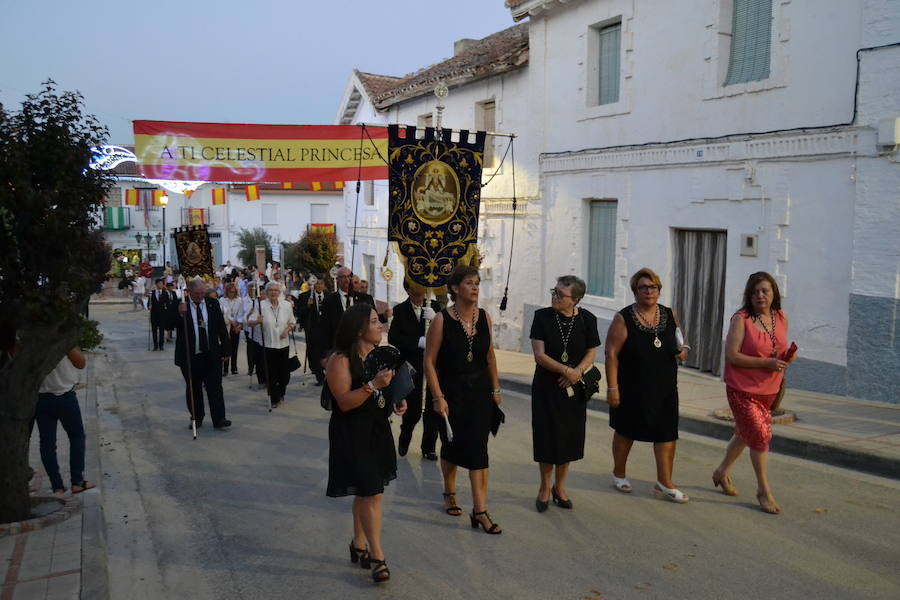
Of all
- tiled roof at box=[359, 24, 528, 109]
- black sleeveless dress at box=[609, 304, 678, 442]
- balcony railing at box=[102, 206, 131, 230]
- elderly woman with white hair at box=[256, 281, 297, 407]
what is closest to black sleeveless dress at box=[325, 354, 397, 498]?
black sleeveless dress at box=[609, 304, 678, 442]

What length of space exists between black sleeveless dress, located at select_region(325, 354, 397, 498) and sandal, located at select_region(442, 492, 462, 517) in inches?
51.2

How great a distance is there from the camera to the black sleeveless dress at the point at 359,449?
4602 mm

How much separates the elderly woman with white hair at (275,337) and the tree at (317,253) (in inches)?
957

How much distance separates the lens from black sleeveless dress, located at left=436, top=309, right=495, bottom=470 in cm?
557

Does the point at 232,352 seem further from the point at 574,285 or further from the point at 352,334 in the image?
the point at 352,334

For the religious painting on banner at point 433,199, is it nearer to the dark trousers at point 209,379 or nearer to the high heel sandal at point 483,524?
the dark trousers at point 209,379

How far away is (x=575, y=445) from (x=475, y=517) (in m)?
0.95

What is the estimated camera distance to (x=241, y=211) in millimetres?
52219

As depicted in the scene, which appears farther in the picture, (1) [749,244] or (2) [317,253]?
(2) [317,253]

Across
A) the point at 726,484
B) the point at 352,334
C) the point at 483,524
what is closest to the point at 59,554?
the point at 352,334

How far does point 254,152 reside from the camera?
11.3m

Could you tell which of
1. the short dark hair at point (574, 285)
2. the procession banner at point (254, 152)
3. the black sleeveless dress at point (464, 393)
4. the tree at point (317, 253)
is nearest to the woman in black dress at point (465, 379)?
the black sleeveless dress at point (464, 393)

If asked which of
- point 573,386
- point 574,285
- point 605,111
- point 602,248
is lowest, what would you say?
point 573,386

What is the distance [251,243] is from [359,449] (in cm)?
4702
